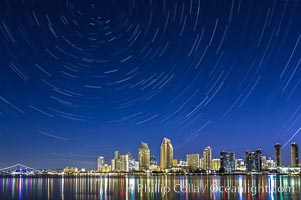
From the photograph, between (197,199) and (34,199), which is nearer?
(197,199)

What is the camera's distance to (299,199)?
125ft

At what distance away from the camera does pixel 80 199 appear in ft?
133

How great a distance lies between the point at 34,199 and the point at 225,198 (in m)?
19.3

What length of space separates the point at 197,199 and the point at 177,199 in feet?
6.08

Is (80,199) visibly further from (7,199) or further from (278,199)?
(278,199)

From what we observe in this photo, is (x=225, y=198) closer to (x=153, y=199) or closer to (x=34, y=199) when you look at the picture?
(x=153, y=199)

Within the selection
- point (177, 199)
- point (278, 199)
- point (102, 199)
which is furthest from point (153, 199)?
point (278, 199)

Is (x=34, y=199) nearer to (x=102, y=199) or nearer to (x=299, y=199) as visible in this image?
(x=102, y=199)

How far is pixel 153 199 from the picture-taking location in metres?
38.3

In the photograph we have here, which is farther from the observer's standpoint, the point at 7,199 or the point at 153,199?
the point at 7,199

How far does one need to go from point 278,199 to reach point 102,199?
16.7 m

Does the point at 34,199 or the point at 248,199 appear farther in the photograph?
the point at 34,199

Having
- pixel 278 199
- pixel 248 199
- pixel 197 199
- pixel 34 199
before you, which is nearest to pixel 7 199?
pixel 34 199

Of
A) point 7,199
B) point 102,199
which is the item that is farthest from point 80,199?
point 7,199
